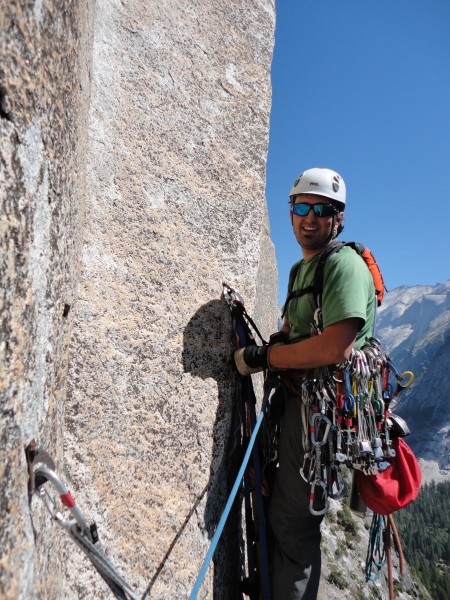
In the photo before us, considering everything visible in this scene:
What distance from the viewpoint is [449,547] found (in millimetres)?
88500

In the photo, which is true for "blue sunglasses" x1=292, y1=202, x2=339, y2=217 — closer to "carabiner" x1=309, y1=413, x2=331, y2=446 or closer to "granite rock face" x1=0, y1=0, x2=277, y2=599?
"granite rock face" x1=0, y1=0, x2=277, y2=599

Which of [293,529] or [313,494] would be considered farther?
[293,529]

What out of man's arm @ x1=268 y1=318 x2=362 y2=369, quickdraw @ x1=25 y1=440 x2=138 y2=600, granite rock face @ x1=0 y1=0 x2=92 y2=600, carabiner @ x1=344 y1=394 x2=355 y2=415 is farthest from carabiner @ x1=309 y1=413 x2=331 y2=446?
granite rock face @ x1=0 y1=0 x2=92 y2=600

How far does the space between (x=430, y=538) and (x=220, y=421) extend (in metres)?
112

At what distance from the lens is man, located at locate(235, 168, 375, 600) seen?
99.0 inches

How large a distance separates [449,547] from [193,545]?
112621mm

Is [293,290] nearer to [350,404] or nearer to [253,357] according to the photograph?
[253,357]

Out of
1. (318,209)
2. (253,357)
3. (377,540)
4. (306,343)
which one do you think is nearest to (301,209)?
(318,209)

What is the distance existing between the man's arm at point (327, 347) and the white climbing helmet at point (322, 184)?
3.94ft

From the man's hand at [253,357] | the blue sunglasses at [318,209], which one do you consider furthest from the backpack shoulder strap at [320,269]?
the man's hand at [253,357]

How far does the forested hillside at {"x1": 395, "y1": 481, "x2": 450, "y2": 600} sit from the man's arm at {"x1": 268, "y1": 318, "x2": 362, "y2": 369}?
79.9m

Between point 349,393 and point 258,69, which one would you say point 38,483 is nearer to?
point 349,393

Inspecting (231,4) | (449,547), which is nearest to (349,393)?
(231,4)

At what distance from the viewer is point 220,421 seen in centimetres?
321
